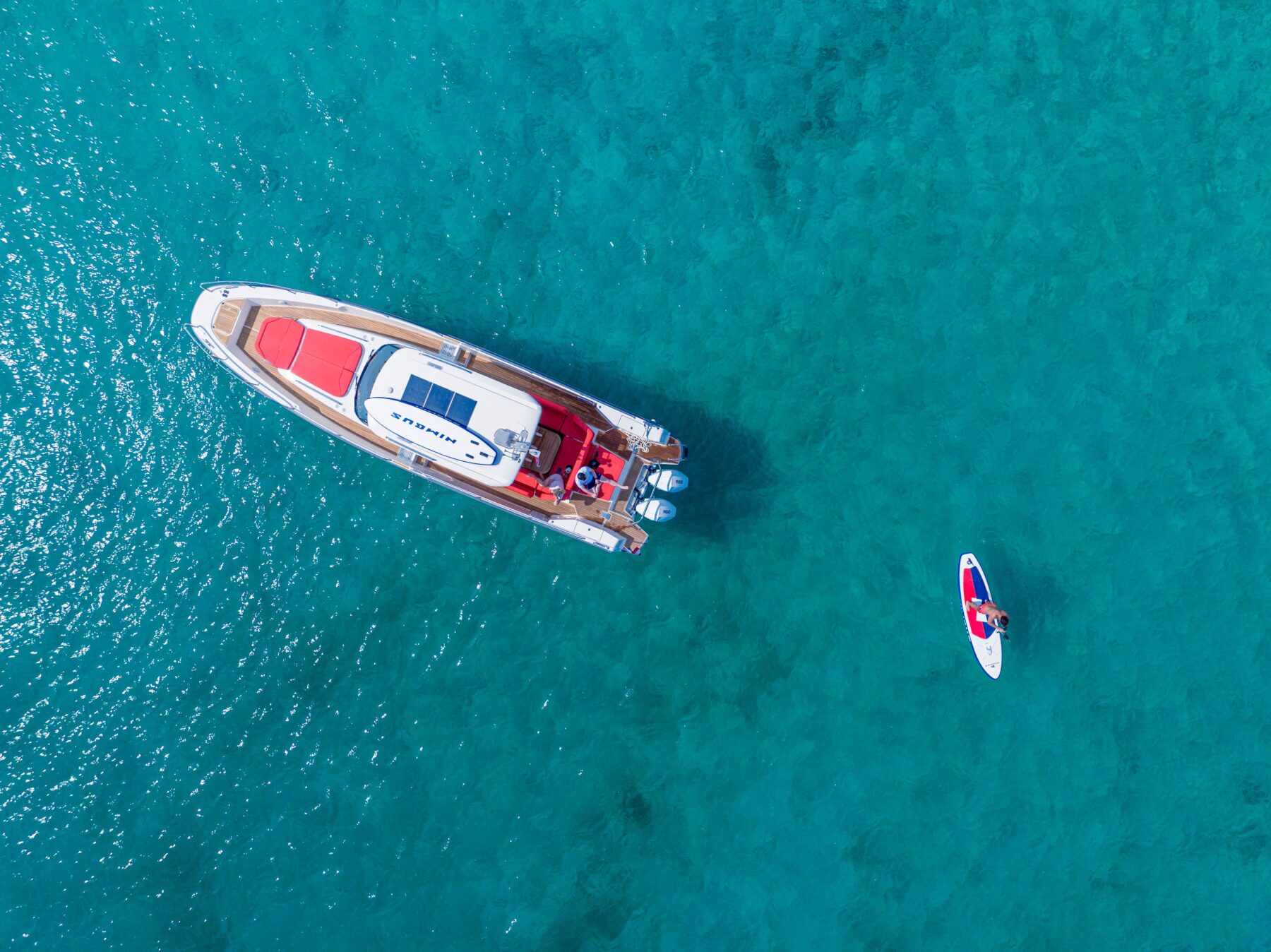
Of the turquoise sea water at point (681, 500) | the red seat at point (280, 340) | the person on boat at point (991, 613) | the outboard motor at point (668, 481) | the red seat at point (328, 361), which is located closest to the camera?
the red seat at point (328, 361)

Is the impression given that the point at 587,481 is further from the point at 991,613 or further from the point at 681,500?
the point at 991,613

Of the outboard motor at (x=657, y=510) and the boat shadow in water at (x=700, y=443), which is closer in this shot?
the outboard motor at (x=657, y=510)

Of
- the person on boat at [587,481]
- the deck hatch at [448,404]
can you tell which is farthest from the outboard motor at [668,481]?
the deck hatch at [448,404]

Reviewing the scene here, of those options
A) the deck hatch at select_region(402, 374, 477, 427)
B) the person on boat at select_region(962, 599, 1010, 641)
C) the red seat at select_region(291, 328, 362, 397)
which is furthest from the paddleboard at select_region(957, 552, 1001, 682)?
the red seat at select_region(291, 328, 362, 397)

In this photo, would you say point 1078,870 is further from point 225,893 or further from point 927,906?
point 225,893

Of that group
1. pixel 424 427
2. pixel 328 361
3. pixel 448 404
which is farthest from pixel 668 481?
pixel 328 361

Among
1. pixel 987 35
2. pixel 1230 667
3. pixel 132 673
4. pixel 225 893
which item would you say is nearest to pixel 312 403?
pixel 132 673

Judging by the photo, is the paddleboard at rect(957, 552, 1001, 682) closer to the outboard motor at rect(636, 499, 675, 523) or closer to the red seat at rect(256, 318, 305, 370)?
the outboard motor at rect(636, 499, 675, 523)

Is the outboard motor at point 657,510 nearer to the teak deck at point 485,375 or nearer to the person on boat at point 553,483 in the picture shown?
the teak deck at point 485,375
